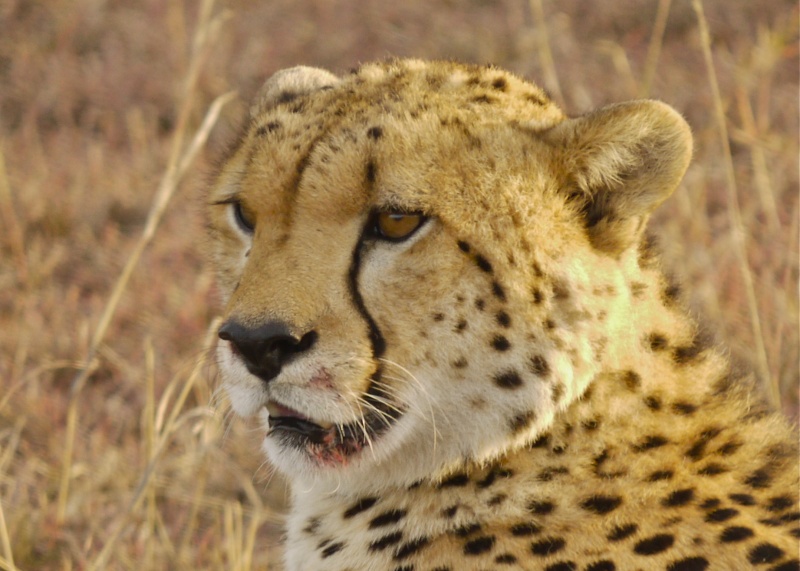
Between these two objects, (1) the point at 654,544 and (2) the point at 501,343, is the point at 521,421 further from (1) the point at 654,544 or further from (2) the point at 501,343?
(1) the point at 654,544

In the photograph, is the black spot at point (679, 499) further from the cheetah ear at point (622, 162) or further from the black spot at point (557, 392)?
the cheetah ear at point (622, 162)

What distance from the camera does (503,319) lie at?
201 cm

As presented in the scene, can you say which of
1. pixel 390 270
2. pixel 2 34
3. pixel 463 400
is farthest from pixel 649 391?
pixel 2 34

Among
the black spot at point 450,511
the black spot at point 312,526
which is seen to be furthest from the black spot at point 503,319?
the black spot at point 312,526

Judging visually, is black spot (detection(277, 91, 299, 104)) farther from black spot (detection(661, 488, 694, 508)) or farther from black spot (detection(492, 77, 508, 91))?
black spot (detection(661, 488, 694, 508))

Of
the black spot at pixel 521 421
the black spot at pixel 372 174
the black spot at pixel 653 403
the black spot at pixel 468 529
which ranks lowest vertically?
the black spot at pixel 468 529

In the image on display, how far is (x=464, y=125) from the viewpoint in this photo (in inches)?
84.1

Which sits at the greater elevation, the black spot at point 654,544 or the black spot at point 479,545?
the black spot at point 654,544

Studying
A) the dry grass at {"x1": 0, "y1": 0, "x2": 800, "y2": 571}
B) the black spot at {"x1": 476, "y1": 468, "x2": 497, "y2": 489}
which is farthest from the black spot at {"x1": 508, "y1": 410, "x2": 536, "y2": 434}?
the dry grass at {"x1": 0, "y1": 0, "x2": 800, "y2": 571}

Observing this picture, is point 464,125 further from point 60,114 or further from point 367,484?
point 60,114

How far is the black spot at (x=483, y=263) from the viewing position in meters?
2.04

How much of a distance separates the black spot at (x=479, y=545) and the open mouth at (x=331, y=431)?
0.25 metres

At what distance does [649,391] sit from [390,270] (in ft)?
1.63

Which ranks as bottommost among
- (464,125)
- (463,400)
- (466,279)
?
(463,400)
